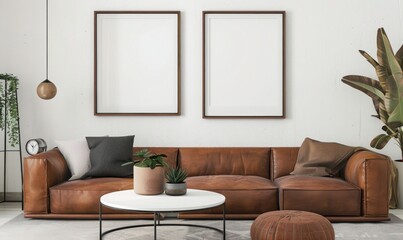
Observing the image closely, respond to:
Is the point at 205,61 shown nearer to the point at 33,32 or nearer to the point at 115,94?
the point at 115,94

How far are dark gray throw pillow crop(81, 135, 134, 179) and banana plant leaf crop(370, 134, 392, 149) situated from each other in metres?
2.38

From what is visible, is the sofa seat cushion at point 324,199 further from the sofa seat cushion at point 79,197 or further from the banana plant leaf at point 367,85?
the sofa seat cushion at point 79,197

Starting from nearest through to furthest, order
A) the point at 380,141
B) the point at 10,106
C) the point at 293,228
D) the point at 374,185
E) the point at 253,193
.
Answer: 1. the point at 293,228
2. the point at 374,185
3. the point at 253,193
4. the point at 380,141
5. the point at 10,106

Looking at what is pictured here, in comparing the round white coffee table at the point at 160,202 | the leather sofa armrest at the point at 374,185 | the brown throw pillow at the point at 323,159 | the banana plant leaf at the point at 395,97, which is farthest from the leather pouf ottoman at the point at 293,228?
the banana plant leaf at the point at 395,97

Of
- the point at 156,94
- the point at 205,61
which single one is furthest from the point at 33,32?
the point at 205,61

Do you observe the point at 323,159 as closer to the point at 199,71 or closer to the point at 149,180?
the point at 199,71

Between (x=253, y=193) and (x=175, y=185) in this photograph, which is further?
(x=253, y=193)

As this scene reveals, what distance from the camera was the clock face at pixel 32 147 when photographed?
228 inches

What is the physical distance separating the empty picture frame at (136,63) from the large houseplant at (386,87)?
1.84 metres

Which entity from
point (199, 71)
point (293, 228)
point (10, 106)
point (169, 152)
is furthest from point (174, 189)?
point (10, 106)

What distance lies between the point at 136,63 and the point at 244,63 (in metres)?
1.15

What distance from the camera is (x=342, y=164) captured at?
5.49m

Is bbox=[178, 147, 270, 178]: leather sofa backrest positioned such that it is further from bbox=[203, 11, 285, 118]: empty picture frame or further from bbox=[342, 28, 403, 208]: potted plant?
bbox=[342, 28, 403, 208]: potted plant

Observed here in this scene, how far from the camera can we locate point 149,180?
426cm
